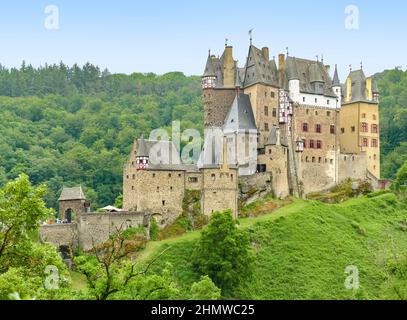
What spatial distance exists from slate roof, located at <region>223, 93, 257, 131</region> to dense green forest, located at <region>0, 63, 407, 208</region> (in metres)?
36.4

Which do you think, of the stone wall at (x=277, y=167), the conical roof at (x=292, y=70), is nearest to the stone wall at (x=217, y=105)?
the stone wall at (x=277, y=167)

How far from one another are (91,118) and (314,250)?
7711 cm

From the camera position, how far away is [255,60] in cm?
7112

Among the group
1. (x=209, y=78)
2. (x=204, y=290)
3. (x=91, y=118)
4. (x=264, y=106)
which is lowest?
(x=204, y=290)

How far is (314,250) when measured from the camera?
6306cm

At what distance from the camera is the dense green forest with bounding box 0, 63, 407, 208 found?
109500 mm

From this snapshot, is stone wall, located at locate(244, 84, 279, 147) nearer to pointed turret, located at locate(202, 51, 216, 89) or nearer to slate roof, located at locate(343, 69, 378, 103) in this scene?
pointed turret, located at locate(202, 51, 216, 89)

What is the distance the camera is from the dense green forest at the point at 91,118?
110m

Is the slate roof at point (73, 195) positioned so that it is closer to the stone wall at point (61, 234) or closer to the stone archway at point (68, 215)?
the stone archway at point (68, 215)

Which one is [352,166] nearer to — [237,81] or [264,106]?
[264,106]

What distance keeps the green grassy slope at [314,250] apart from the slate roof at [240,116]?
25.2 ft

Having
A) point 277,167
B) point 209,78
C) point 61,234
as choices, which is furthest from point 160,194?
point 209,78

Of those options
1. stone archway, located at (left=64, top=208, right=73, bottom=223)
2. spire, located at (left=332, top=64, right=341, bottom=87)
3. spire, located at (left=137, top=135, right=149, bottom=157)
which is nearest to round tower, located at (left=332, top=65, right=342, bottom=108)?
spire, located at (left=332, top=64, right=341, bottom=87)

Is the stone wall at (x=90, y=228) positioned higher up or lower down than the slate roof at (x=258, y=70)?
lower down
